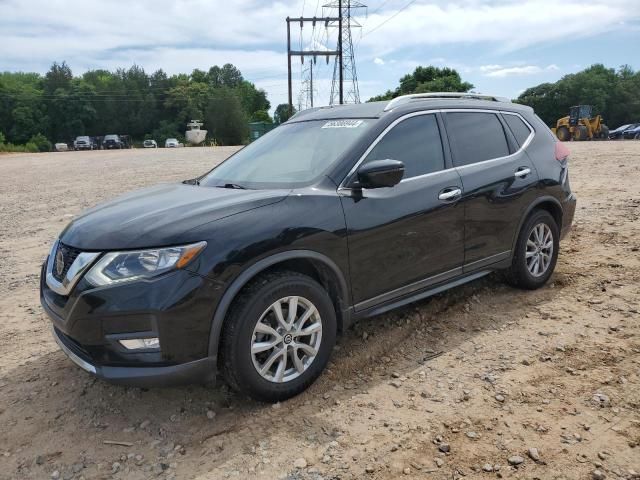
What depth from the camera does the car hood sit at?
277cm

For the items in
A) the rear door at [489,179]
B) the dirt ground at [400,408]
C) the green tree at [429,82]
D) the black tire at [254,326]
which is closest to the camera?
the dirt ground at [400,408]

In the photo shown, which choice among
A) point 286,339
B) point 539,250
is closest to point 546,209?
point 539,250

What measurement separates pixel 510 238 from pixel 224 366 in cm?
277

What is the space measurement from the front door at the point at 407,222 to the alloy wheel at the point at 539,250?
105cm

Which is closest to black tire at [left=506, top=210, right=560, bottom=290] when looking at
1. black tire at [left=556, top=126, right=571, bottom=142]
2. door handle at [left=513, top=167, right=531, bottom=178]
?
door handle at [left=513, top=167, right=531, bottom=178]

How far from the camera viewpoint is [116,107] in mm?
101625

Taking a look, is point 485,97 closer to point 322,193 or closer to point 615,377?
point 322,193

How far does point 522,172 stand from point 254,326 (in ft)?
9.53

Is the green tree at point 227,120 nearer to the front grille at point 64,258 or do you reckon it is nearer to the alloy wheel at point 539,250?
the alloy wheel at point 539,250

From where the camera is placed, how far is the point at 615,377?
324cm

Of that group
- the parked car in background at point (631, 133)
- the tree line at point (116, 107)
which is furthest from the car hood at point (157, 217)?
the tree line at point (116, 107)

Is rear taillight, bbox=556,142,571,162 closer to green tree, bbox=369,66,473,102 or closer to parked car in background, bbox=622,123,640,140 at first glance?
parked car in background, bbox=622,123,640,140

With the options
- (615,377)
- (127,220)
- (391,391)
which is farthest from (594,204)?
(127,220)

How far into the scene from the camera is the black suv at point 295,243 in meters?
2.72
